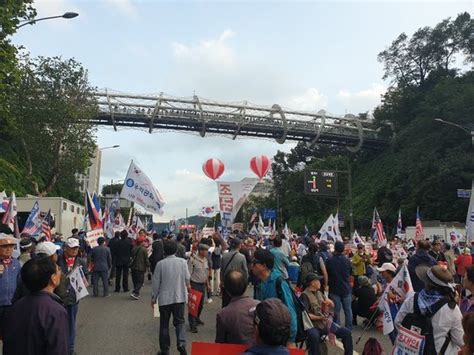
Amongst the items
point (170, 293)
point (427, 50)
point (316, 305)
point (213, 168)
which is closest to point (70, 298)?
point (170, 293)

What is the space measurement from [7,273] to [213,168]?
18.3m

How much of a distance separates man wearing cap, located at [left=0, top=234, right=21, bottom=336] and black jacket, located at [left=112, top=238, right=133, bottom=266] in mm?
8283

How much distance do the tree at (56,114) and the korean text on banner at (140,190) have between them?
546 inches

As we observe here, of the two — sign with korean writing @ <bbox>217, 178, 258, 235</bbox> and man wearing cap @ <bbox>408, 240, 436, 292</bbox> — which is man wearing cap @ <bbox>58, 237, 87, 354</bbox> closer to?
man wearing cap @ <bbox>408, 240, 436, 292</bbox>

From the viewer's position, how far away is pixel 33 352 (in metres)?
3.58

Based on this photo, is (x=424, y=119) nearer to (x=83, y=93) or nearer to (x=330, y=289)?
(x=83, y=93)

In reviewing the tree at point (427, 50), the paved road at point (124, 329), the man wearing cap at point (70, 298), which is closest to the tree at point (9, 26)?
the paved road at point (124, 329)

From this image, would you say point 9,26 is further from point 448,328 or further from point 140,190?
point 448,328

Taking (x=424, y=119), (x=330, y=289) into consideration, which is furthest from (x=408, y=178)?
(x=330, y=289)

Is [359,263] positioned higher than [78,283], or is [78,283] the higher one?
[78,283]

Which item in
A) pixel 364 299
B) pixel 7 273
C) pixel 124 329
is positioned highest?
pixel 7 273

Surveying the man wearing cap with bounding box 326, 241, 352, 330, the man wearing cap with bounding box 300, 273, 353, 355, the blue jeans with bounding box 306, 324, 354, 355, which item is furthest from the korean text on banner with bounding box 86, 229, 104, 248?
the blue jeans with bounding box 306, 324, 354, 355

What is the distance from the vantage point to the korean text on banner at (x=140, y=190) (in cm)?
1792

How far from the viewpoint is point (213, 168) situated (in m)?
24.1
